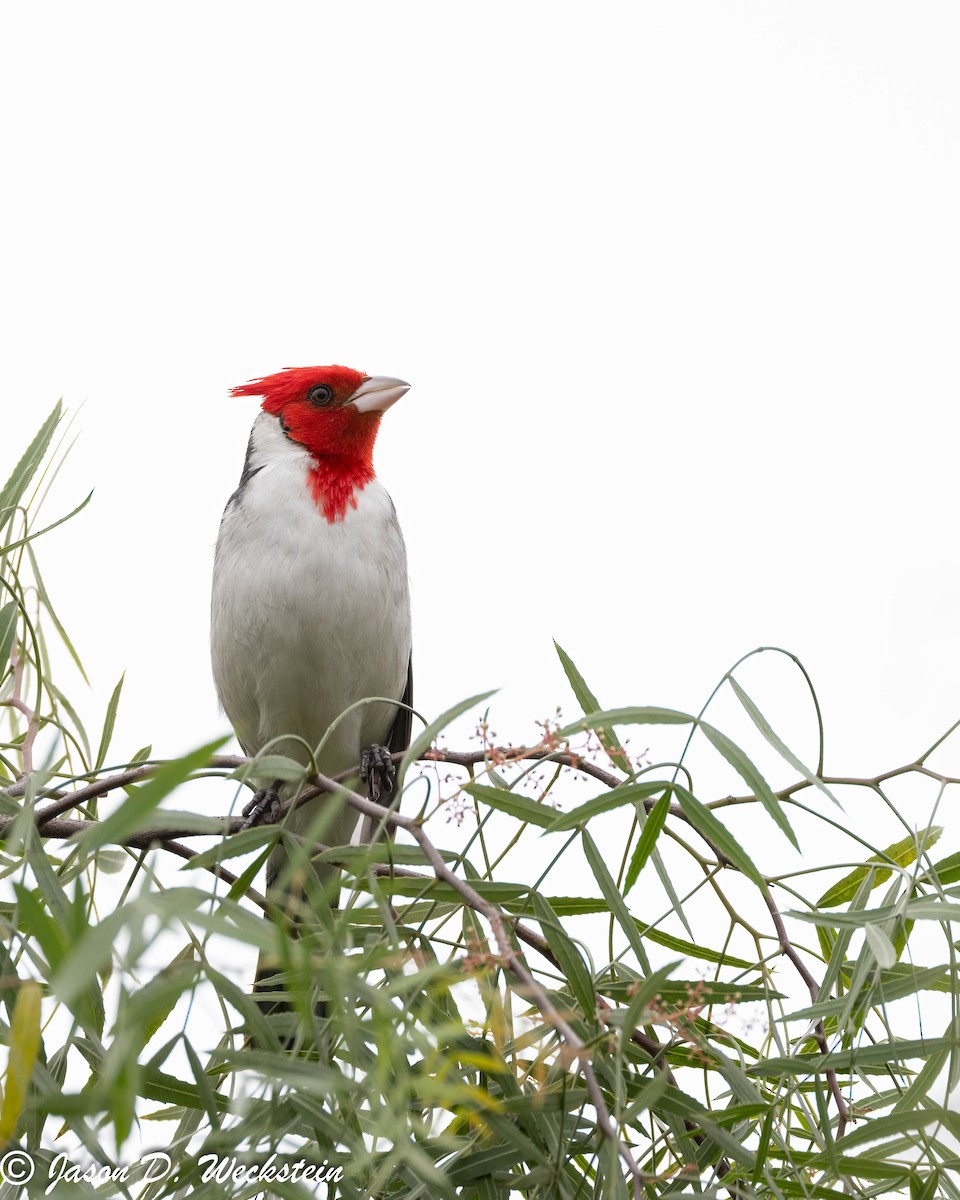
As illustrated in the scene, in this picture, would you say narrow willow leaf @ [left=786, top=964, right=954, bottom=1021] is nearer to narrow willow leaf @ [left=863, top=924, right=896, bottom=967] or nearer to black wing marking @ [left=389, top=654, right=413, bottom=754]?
narrow willow leaf @ [left=863, top=924, right=896, bottom=967]

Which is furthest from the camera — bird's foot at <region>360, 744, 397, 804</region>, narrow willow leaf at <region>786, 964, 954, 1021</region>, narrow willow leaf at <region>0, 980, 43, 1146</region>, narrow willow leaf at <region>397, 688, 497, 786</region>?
bird's foot at <region>360, 744, 397, 804</region>

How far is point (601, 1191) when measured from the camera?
1.62 meters

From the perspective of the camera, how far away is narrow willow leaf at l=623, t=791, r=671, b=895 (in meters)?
1.67

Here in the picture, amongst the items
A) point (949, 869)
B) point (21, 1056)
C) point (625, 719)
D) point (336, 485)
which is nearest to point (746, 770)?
point (625, 719)

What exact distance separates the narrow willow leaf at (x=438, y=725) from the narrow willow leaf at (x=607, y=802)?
203 millimetres

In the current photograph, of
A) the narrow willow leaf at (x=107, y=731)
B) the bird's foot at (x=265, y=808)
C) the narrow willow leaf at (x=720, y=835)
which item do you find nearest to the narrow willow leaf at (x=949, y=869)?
the narrow willow leaf at (x=720, y=835)

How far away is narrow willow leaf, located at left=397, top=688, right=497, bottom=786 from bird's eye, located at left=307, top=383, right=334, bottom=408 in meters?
2.86

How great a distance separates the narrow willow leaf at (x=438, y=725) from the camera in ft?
4.89

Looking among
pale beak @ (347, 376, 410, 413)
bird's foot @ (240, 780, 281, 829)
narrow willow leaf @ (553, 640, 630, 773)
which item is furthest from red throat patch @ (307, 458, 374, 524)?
narrow willow leaf @ (553, 640, 630, 773)

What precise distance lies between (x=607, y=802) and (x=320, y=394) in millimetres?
2852

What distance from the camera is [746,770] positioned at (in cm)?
168

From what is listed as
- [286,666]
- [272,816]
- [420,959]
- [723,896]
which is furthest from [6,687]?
[723,896]

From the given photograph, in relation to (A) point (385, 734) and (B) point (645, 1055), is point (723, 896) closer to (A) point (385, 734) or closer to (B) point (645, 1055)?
(B) point (645, 1055)

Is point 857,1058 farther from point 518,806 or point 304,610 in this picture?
point 304,610
